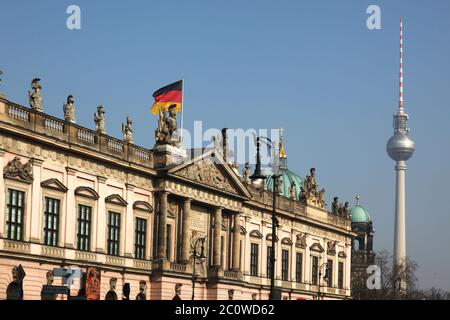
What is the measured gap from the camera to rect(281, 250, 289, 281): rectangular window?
9731 cm

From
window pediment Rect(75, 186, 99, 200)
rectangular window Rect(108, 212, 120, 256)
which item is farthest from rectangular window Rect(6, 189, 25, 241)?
rectangular window Rect(108, 212, 120, 256)

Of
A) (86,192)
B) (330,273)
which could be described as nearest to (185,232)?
(86,192)

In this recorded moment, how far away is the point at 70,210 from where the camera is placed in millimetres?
63562

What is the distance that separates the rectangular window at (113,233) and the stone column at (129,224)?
81cm

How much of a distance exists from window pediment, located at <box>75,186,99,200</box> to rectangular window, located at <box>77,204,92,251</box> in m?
0.80

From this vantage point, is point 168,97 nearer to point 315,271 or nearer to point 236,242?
point 236,242

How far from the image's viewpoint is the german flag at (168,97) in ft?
248

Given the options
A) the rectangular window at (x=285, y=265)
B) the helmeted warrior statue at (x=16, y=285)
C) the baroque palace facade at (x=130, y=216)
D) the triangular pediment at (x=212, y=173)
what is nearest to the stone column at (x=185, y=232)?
the baroque palace facade at (x=130, y=216)

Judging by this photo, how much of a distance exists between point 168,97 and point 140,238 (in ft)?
39.1

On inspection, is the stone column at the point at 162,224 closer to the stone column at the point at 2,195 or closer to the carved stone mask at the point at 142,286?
the carved stone mask at the point at 142,286
